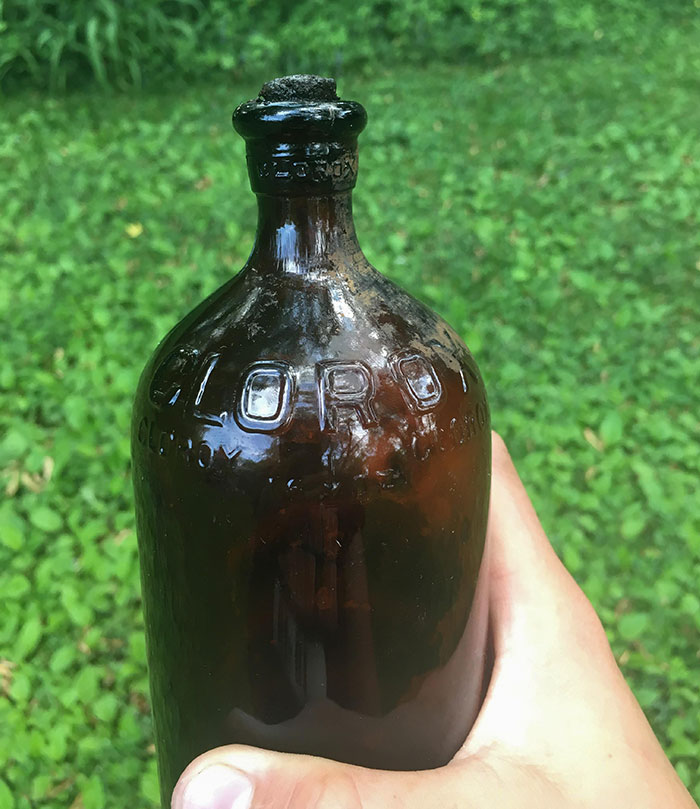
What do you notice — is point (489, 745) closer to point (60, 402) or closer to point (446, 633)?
Result: point (446, 633)

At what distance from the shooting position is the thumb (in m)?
1.11

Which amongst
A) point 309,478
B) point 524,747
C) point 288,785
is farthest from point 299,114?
point 524,747

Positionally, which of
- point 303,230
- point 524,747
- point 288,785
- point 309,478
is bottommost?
point 524,747

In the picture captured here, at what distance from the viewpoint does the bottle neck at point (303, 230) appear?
3.79 ft

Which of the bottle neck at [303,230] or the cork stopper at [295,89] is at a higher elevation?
the cork stopper at [295,89]

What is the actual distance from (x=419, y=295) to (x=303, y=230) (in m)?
2.52

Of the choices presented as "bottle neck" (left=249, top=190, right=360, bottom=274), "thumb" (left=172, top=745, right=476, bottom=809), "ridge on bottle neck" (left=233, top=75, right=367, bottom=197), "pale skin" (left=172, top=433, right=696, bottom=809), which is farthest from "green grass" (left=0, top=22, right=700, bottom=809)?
"ridge on bottle neck" (left=233, top=75, right=367, bottom=197)

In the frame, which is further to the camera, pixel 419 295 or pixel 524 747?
pixel 419 295

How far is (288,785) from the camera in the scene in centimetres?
112

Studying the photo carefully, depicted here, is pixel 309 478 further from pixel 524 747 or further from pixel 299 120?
pixel 524 747

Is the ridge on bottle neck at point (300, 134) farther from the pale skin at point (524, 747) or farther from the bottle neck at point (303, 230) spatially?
the pale skin at point (524, 747)

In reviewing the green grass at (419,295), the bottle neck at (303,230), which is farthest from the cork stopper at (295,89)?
the green grass at (419,295)

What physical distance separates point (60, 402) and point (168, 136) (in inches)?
93.0

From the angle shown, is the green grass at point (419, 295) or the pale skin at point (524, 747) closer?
the pale skin at point (524, 747)
